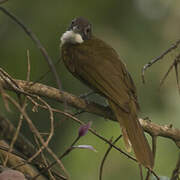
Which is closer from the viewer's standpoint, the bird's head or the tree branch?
the tree branch

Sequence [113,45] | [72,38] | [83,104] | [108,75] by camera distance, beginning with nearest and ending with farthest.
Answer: [83,104] < [108,75] < [72,38] < [113,45]

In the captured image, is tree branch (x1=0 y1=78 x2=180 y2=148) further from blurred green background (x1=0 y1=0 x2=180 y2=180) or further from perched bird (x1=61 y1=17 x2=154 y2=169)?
blurred green background (x1=0 y1=0 x2=180 y2=180)

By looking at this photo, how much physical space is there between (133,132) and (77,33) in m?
1.21

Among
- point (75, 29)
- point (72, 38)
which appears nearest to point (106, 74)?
point (72, 38)

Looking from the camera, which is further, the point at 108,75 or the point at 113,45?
the point at 113,45

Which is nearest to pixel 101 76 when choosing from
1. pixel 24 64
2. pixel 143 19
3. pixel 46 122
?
pixel 24 64

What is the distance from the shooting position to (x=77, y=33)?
387 centimetres

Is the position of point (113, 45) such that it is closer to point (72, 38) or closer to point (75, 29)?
point (75, 29)

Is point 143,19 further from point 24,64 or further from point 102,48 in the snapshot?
point 102,48

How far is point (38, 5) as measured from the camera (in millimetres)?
7875

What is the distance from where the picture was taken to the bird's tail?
2746mm

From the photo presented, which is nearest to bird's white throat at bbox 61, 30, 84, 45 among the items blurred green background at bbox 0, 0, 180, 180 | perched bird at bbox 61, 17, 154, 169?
perched bird at bbox 61, 17, 154, 169

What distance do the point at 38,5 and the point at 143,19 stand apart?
1.84 m

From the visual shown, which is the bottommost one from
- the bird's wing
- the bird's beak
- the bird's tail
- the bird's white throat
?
the bird's tail
